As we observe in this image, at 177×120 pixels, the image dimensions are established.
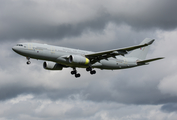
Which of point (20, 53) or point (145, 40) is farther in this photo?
point (145, 40)

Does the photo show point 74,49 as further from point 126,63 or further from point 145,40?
point 145,40

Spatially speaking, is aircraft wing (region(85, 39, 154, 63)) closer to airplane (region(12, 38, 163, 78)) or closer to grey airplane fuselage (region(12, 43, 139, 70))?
airplane (region(12, 38, 163, 78))

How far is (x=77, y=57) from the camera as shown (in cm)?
5944

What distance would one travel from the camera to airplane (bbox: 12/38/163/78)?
56.7 m

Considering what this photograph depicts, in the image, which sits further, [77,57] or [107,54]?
[107,54]

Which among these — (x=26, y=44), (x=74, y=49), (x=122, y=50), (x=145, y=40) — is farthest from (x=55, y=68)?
(x=145, y=40)

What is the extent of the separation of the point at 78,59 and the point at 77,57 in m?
0.45

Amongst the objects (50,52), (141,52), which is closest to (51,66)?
(50,52)

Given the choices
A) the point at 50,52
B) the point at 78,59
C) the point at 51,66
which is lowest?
the point at 78,59

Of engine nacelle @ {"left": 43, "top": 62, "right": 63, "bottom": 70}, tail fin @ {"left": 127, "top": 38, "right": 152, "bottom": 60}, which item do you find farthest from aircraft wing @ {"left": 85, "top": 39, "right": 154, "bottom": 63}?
tail fin @ {"left": 127, "top": 38, "right": 152, "bottom": 60}

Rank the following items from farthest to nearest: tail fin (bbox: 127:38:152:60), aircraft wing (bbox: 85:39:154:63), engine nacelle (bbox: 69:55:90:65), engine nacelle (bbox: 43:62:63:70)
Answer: tail fin (bbox: 127:38:152:60) < engine nacelle (bbox: 43:62:63:70) < engine nacelle (bbox: 69:55:90:65) < aircraft wing (bbox: 85:39:154:63)

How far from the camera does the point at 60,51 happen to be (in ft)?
194

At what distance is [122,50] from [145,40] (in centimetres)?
1899

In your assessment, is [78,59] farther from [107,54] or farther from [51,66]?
[51,66]
